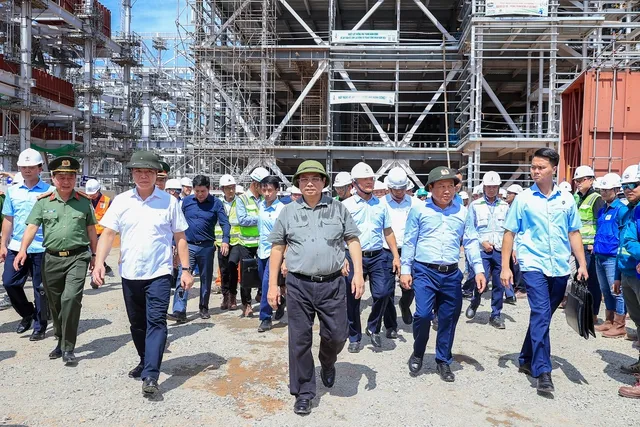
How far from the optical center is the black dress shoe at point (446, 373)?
4.53m

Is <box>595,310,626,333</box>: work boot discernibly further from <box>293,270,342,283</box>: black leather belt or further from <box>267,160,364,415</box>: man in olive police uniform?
<box>293,270,342,283</box>: black leather belt

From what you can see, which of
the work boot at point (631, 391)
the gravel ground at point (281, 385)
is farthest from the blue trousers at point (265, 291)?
the work boot at point (631, 391)

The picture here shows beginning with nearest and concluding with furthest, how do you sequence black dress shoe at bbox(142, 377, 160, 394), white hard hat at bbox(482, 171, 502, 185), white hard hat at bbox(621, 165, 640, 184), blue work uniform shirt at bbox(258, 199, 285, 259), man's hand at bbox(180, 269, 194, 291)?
1. black dress shoe at bbox(142, 377, 160, 394)
2. man's hand at bbox(180, 269, 194, 291)
3. white hard hat at bbox(621, 165, 640, 184)
4. blue work uniform shirt at bbox(258, 199, 285, 259)
5. white hard hat at bbox(482, 171, 502, 185)

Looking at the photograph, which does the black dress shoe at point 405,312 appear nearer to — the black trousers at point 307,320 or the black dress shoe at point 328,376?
the black dress shoe at point 328,376

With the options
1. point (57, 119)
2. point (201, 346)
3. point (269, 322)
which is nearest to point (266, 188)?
point (269, 322)

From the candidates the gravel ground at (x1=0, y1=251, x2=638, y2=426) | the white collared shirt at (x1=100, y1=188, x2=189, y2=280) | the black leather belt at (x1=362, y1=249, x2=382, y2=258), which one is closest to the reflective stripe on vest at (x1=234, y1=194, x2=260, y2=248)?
the gravel ground at (x1=0, y1=251, x2=638, y2=426)

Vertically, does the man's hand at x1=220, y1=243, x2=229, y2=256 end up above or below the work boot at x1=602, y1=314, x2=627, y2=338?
above

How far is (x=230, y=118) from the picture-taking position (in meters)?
24.3

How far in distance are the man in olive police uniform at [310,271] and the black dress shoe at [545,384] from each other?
173 centimetres

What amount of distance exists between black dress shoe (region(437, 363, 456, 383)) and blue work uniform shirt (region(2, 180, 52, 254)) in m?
4.56

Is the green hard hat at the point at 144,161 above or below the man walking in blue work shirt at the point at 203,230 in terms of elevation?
above

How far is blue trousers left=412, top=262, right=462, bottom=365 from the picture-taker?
4551 millimetres

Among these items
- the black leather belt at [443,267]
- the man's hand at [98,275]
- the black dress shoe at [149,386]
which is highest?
the black leather belt at [443,267]

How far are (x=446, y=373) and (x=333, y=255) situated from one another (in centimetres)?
166
